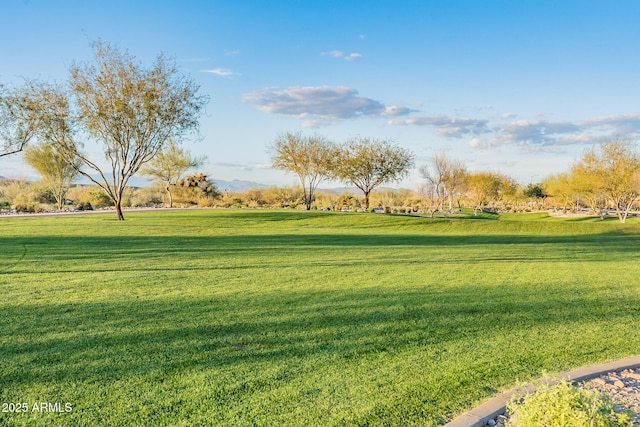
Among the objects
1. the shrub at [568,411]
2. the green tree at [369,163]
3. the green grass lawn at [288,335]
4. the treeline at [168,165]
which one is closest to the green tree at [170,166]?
the treeline at [168,165]

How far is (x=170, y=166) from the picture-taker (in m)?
39.7

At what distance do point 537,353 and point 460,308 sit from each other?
5.47ft

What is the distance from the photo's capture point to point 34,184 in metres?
38.0

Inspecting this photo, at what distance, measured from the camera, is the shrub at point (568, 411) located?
213 cm

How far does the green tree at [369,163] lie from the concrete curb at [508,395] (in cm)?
3744

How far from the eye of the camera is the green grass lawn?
2855 mm

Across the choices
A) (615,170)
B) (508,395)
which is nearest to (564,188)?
(615,170)

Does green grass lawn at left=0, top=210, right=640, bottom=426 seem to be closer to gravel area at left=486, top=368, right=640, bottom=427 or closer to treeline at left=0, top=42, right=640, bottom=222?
gravel area at left=486, top=368, right=640, bottom=427

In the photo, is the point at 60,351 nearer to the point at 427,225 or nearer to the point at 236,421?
the point at 236,421

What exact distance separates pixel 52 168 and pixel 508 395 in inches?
1590

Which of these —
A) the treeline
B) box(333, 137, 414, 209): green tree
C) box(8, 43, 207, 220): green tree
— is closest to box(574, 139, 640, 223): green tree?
the treeline

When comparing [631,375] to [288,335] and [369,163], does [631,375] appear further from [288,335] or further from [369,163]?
[369,163]

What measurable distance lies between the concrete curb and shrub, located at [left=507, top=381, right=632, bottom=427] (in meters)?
0.16

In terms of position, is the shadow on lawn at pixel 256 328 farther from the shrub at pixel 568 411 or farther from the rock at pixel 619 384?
the shrub at pixel 568 411
